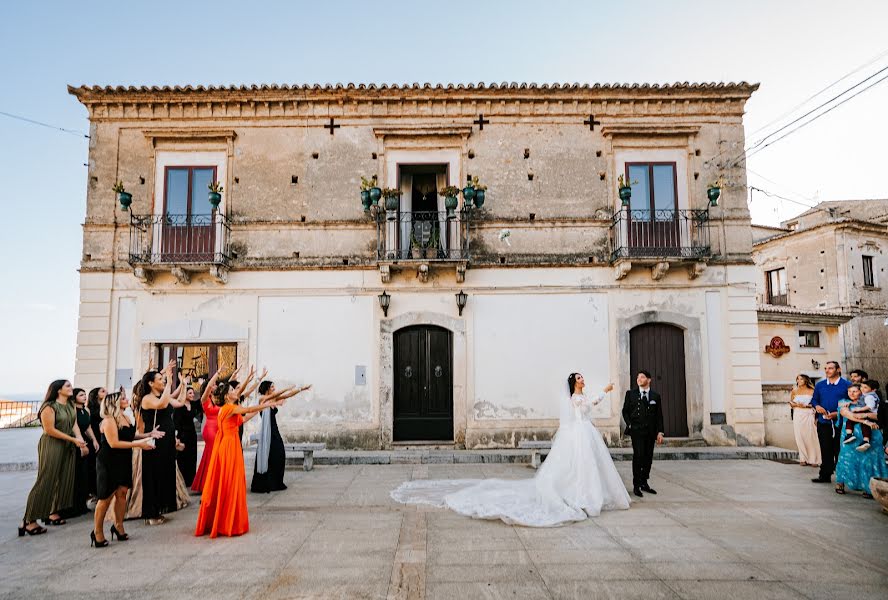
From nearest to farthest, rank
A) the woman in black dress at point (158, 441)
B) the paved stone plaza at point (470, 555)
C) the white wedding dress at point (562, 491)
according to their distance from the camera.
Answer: the paved stone plaza at point (470, 555), the woman in black dress at point (158, 441), the white wedding dress at point (562, 491)

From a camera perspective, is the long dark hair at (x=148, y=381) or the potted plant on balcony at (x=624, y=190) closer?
the long dark hair at (x=148, y=381)

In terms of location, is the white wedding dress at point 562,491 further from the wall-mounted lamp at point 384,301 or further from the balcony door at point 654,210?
the balcony door at point 654,210

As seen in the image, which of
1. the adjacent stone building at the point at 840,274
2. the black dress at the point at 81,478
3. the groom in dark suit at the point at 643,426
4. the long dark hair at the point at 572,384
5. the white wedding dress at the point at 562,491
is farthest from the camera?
the adjacent stone building at the point at 840,274

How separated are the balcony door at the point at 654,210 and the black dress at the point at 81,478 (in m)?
11.0

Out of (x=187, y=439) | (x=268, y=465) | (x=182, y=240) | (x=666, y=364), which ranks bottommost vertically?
(x=268, y=465)

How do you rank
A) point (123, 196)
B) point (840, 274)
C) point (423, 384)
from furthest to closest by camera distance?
point (840, 274) → point (423, 384) → point (123, 196)

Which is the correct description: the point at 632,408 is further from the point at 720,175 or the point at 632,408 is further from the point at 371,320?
the point at 720,175

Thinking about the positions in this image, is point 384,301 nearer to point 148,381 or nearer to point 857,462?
point 148,381

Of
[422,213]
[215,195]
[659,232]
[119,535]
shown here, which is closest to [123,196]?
[215,195]

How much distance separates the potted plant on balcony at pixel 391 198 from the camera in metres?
12.7

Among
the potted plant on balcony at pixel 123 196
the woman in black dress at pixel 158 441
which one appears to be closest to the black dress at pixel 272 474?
the woman in black dress at pixel 158 441

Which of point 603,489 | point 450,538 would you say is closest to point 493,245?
point 603,489

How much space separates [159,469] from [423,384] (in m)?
6.62

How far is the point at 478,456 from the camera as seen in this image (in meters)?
11.7
